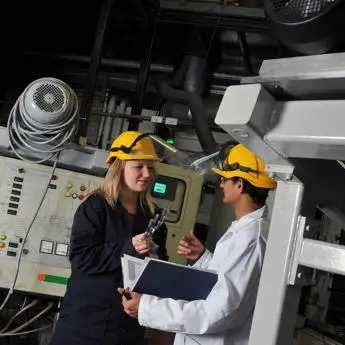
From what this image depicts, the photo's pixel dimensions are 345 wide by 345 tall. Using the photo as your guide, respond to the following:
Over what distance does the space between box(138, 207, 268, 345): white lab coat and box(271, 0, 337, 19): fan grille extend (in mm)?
896

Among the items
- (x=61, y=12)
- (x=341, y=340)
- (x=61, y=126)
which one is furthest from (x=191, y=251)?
(x=61, y=12)

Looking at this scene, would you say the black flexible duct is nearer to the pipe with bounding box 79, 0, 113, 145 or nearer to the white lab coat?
the pipe with bounding box 79, 0, 113, 145

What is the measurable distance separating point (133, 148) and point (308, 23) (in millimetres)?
1389

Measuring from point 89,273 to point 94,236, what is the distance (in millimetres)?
149

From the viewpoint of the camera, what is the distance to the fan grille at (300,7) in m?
0.66

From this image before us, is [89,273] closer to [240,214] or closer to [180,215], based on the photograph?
[240,214]

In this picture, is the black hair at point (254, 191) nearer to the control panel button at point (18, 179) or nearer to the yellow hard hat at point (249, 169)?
the yellow hard hat at point (249, 169)

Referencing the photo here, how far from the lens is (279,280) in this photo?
0.70 meters

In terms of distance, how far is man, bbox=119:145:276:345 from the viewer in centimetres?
139

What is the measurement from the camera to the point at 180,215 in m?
3.02

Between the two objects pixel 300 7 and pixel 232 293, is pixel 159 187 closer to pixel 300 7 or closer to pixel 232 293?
pixel 232 293

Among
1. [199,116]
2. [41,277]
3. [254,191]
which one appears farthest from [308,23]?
[199,116]

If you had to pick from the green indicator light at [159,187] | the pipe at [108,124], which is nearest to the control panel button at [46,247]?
the green indicator light at [159,187]

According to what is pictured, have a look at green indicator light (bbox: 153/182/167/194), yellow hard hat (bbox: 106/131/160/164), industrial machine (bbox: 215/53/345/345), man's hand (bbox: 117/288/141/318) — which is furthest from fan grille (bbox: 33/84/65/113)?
industrial machine (bbox: 215/53/345/345)
